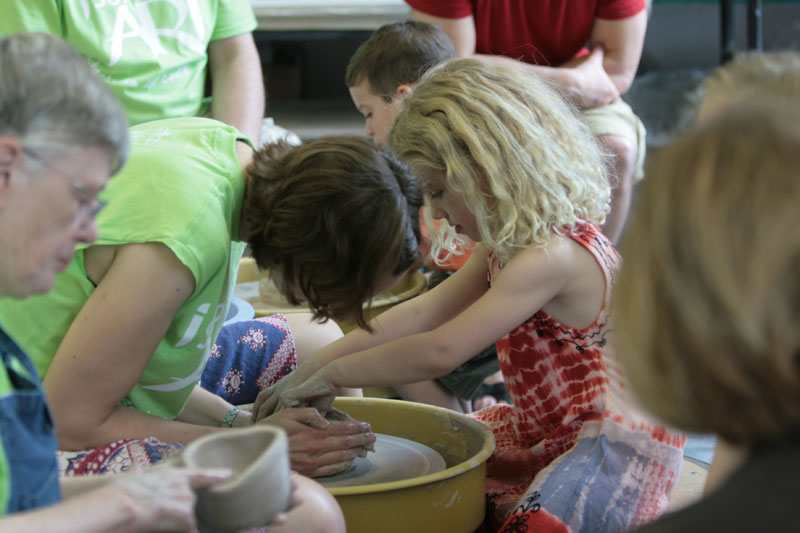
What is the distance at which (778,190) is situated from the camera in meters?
0.73

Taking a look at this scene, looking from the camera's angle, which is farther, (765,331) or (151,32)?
(151,32)

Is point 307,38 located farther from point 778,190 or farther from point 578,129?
point 778,190

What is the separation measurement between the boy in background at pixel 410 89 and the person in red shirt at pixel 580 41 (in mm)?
254

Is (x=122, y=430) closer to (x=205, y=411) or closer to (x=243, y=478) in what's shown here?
(x=205, y=411)

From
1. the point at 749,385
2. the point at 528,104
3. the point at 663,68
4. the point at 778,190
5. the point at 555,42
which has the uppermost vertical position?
the point at 778,190

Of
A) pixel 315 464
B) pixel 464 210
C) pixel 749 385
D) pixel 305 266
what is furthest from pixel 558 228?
pixel 749 385

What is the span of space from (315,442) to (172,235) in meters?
0.49

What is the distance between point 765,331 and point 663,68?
588 cm

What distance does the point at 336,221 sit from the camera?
4.85 feet

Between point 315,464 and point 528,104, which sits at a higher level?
point 528,104

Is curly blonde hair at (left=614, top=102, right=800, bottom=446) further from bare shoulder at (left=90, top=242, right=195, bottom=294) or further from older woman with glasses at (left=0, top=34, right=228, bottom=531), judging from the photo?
bare shoulder at (left=90, top=242, right=195, bottom=294)

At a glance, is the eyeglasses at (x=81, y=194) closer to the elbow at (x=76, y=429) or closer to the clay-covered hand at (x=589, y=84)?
the elbow at (x=76, y=429)

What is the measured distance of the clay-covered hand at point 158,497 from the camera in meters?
0.93

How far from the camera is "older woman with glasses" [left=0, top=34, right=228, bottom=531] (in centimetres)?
93
